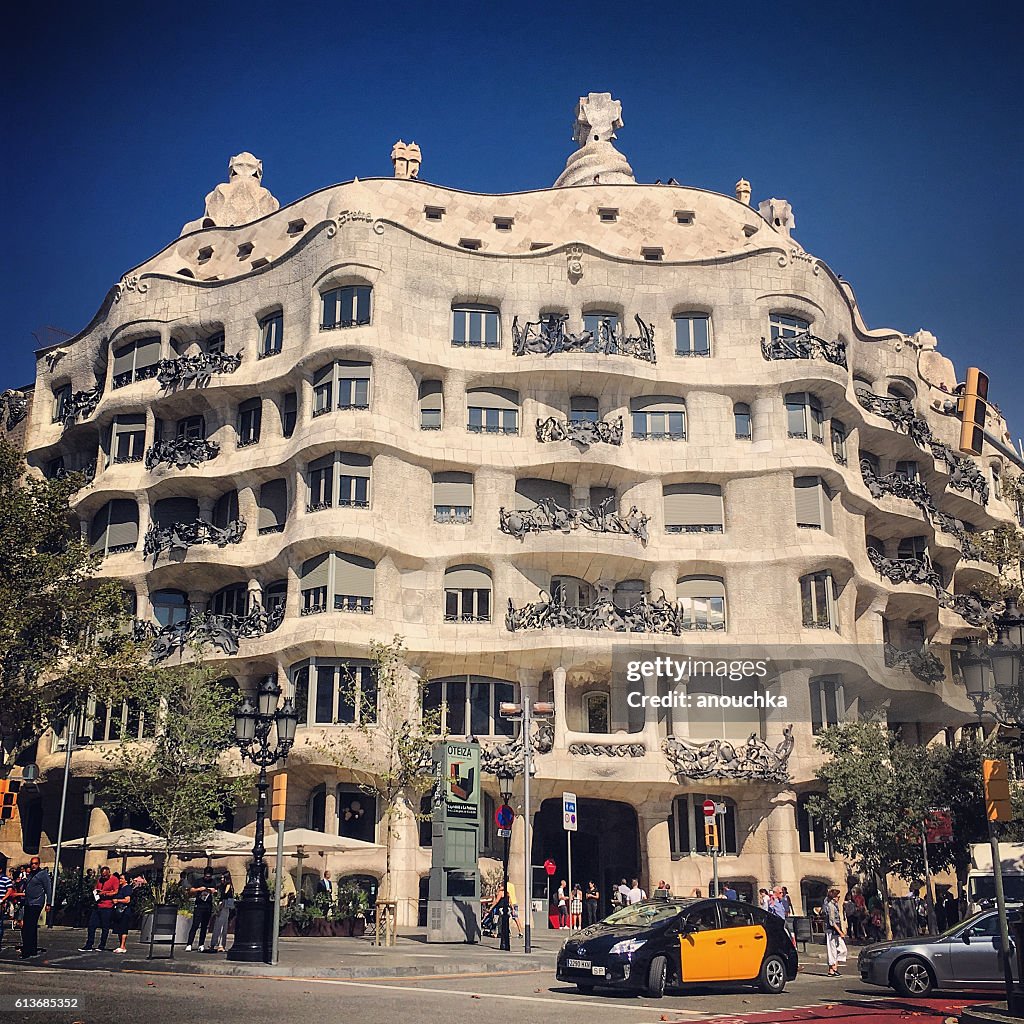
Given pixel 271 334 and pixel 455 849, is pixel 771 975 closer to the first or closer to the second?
pixel 455 849

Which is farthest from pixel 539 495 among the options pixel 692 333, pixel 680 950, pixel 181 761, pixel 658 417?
pixel 680 950

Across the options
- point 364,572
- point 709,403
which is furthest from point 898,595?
point 364,572

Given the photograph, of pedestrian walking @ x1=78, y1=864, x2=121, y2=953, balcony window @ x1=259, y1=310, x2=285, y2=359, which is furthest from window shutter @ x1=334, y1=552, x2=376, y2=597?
pedestrian walking @ x1=78, y1=864, x2=121, y2=953

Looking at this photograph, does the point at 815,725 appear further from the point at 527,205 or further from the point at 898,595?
the point at 527,205

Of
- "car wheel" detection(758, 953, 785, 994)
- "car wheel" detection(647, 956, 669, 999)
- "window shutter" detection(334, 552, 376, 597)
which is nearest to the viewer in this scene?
"car wheel" detection(647, 956, 669, 999)

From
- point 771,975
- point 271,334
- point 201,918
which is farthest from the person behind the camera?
point 271,334

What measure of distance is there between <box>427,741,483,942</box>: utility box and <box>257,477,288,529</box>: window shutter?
15446 mm

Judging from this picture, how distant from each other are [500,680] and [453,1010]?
28512mm

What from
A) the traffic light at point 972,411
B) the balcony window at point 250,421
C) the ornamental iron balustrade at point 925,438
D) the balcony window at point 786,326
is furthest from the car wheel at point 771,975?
the ornamental iron balustrade at point 925,438

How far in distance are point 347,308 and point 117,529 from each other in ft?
40.4

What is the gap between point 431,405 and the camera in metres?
46.3

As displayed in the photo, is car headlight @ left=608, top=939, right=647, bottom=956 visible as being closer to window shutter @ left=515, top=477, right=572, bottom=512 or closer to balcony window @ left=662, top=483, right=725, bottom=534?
window shutter @ left=515, top=477, right=572, bottom=512

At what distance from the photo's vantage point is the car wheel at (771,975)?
20672 mm

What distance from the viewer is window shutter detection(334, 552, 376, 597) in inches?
1676
